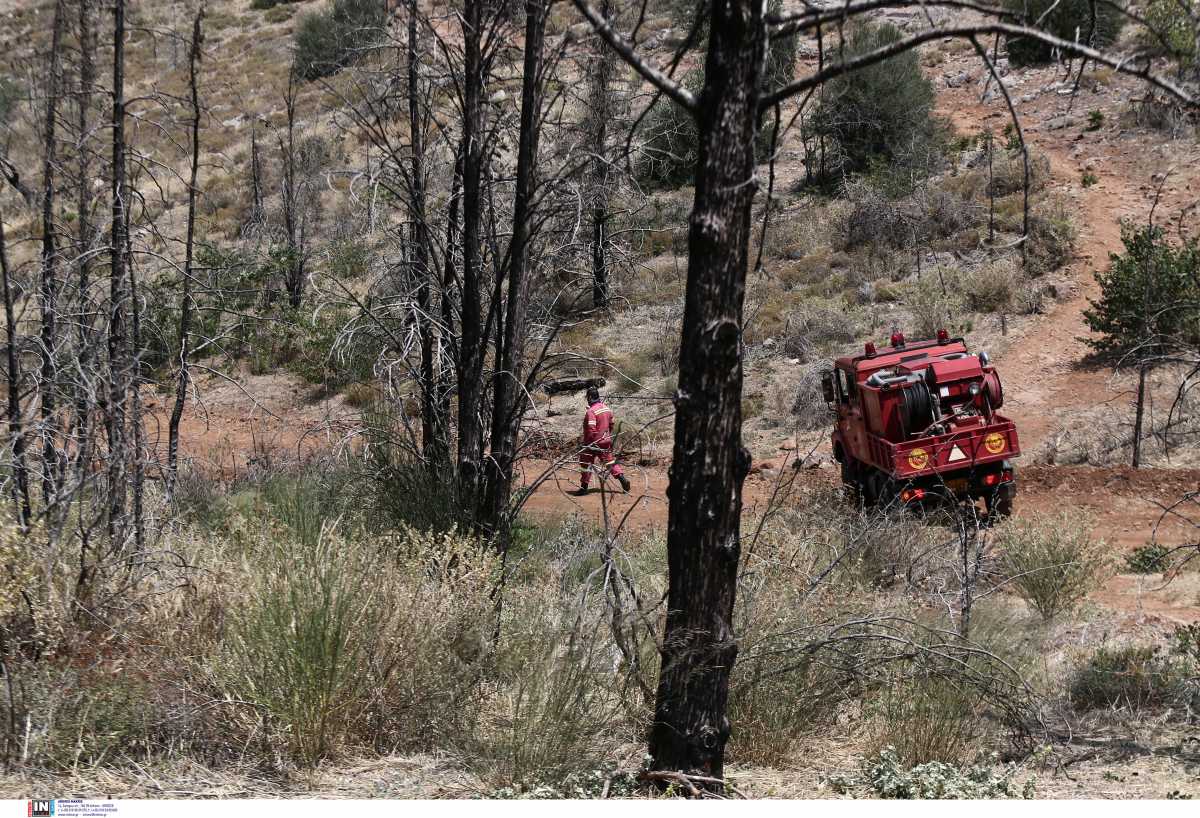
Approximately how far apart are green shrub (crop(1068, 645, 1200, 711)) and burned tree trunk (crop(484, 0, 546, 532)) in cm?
396

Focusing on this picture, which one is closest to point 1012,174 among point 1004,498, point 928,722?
point 1004,498

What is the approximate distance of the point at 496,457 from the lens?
25.2 ft

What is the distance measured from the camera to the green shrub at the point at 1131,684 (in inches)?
247

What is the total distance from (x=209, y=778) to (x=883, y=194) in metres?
25.4

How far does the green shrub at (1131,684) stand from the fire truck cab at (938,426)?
485 centimetres

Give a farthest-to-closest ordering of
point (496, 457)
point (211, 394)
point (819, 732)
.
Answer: point (211, 394), point (496, 457), point (819, 732)

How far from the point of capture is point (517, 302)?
25.6 feet

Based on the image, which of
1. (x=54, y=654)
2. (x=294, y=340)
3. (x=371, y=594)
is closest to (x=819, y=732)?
(x=371, y=594)

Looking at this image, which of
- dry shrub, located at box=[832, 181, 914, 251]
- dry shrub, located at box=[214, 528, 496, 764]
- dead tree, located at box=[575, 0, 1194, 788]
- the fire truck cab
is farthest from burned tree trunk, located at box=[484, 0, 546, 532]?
dry shrub, located at box=[832, 181, 914, 251]

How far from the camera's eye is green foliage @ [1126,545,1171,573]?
10914 millimetres

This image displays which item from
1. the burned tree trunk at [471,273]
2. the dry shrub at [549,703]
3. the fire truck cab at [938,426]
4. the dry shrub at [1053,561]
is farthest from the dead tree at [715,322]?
the fire truck cab at [938,426]

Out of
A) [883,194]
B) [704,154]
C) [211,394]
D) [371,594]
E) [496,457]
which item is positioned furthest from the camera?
[883,194]

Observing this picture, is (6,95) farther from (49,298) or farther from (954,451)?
(954,451)

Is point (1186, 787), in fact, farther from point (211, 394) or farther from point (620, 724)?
point (211, 394)
